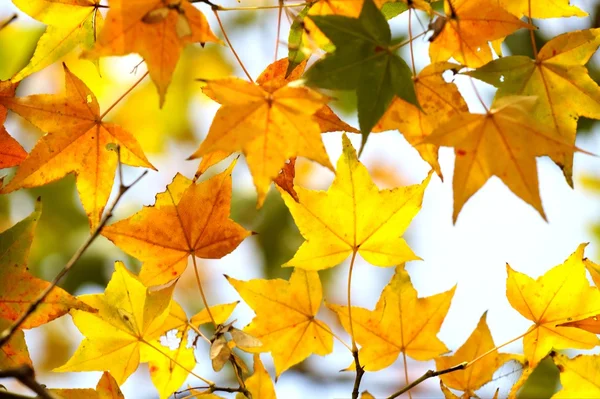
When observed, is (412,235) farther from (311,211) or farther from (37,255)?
(311,211)

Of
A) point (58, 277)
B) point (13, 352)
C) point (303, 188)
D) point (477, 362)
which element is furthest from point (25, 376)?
point (477, 362)

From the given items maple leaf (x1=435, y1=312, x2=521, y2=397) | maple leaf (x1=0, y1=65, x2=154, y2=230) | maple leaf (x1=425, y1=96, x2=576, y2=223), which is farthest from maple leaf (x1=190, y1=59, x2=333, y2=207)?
maple leaf (x1=435, y1=312, x2=521, y2=397)

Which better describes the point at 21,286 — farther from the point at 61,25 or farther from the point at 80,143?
the point at 61,25

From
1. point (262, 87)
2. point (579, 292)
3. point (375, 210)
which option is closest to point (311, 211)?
point (375, 210)

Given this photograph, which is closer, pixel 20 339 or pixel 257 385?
pixel 20 339

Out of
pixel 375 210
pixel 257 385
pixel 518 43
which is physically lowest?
pixel 257 385

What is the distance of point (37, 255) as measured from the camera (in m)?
4.07

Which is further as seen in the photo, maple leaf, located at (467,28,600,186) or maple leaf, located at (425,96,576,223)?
maple leaf, located at (467,28,600,186)

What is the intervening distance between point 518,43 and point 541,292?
2208mm

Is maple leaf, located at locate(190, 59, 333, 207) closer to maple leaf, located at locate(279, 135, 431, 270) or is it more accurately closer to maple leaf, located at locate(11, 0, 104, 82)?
maple leaf, located at locate(279, 135, 431, 270)

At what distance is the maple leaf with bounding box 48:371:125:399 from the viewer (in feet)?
3.27

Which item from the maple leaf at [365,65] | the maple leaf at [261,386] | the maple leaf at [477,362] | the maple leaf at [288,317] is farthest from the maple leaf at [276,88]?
the maple leaf at [477,362]

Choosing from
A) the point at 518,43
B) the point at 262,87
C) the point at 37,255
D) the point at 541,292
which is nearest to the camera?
the point at 262,87

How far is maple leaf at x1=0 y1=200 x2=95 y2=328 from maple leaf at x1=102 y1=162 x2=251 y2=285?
0.47ft
